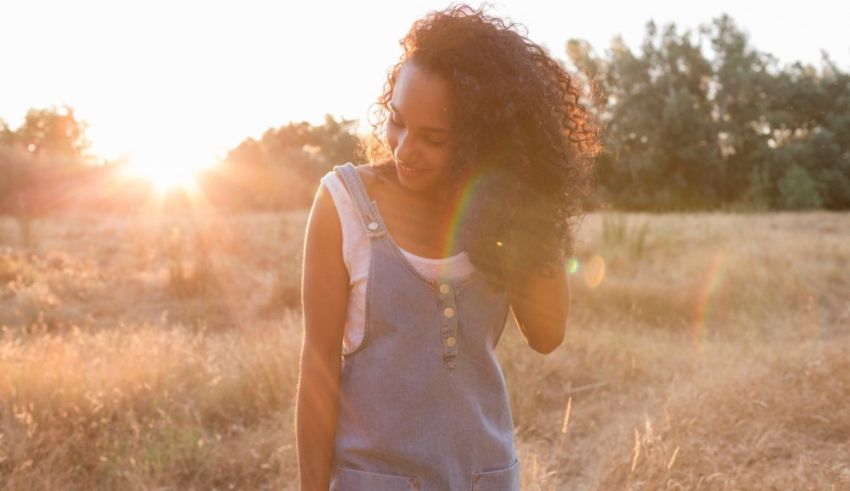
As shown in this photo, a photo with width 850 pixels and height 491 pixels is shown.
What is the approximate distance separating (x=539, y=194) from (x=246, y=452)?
267cm

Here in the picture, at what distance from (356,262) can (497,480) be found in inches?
18.9

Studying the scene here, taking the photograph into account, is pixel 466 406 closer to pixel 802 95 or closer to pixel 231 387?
pixel 231 387

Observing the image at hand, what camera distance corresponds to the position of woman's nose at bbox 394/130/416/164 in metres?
1.25

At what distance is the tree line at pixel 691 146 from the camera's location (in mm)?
31750

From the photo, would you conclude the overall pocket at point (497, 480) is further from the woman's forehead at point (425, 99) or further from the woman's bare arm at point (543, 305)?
the woman's forehead at point (425, 99)

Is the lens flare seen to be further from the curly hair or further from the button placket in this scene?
the button placket

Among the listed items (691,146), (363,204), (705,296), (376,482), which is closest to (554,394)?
(376,482)

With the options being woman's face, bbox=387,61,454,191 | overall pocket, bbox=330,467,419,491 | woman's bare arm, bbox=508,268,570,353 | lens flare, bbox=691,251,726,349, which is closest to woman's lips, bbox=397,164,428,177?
woman's face, bbox=387,61,454,191

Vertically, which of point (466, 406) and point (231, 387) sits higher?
point (466, 406)

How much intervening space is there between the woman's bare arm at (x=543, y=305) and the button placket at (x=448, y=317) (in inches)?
4.7

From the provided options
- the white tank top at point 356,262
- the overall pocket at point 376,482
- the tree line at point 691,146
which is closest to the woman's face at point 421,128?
the white tank top at point 356,262

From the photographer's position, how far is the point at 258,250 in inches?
521

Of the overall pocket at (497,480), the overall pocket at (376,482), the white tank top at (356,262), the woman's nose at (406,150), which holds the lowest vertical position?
the overall pocket at (497,480)

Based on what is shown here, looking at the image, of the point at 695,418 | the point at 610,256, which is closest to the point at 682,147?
the point at 610,256
